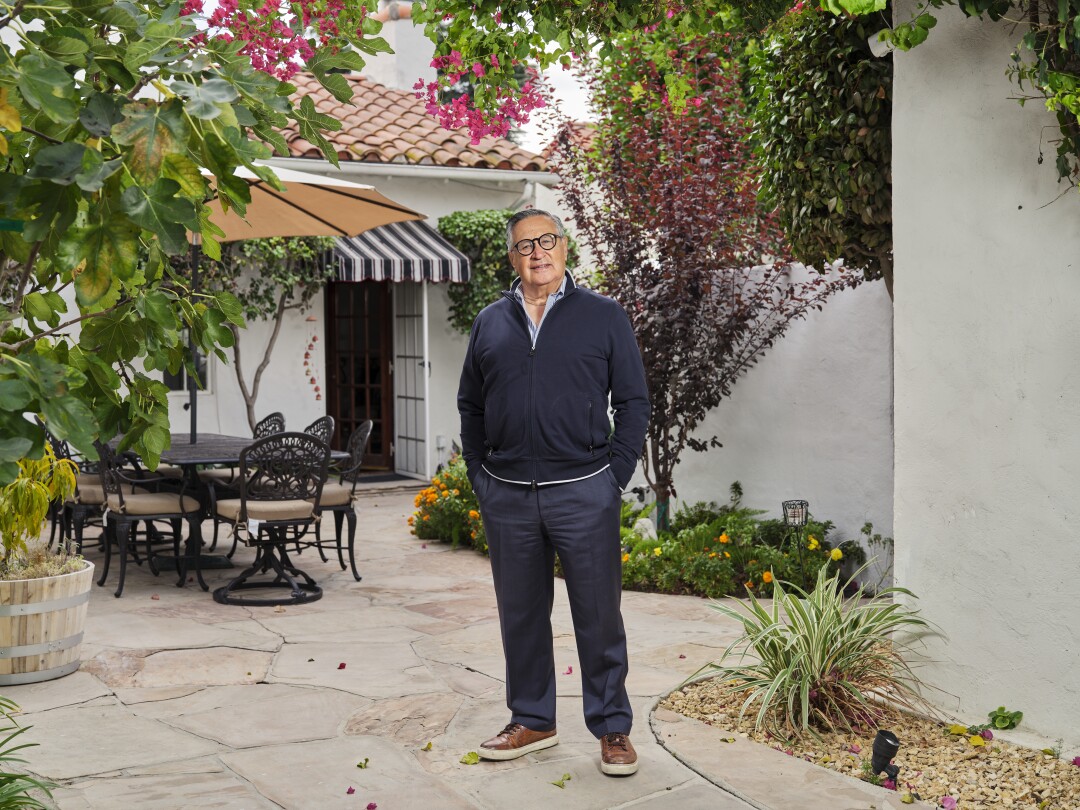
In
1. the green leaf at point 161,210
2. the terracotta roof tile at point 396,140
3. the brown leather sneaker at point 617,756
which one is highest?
the terracotta roof tile at point 396,140

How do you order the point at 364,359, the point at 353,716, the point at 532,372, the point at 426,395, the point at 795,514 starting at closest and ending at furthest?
the point at 532,372 < the point at 353,716 < the point at 795,514 < the point at 426,395 < the point at 364,359

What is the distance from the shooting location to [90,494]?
7957 mm

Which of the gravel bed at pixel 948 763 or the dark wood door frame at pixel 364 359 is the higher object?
the dark wood door frame at pixel 364 359

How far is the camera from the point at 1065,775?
386cm

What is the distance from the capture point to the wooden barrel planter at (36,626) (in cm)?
514

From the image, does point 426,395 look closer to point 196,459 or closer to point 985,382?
point 196,459

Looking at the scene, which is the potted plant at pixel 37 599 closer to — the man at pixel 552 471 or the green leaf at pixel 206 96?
the man at pixel 552 471

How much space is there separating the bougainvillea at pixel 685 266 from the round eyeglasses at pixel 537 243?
353 centimetres

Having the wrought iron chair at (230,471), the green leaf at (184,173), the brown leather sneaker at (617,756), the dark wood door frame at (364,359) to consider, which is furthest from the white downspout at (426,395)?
the green leaf at (184,173)

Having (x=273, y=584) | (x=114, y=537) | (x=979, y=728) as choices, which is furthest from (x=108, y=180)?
(x=114, y=537)

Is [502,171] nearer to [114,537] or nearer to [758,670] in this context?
[114,537]

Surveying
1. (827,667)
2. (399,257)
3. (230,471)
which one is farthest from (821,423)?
(399,257)

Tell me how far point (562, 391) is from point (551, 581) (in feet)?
2.45

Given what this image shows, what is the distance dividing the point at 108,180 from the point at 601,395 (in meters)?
2.46
